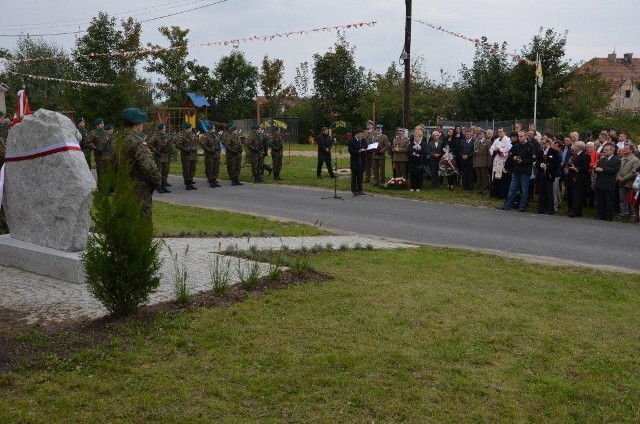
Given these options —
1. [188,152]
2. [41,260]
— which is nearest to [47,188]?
[41,260]

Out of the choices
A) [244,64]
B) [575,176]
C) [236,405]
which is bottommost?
[236,405]

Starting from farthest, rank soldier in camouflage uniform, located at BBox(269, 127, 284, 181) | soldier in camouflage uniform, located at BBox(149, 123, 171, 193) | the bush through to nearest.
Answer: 1. soldier in camouflage uniform, located at BBox(269, 127, 284, 181)
2. soldier in camouflage uniform, located at BBox(149, 123, 171, 193)
3. the bush

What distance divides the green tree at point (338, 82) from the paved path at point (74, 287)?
38188mm

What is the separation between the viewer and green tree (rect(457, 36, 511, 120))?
36.4 meters

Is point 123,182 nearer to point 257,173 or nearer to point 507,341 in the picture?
point 507,341

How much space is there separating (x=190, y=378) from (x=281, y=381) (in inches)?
28.1

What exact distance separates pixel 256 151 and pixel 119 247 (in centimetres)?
1848

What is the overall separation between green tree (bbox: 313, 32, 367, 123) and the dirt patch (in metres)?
41.7

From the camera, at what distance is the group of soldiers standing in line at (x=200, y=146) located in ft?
71.6

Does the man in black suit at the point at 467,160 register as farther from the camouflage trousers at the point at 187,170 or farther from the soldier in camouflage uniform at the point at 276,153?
the camouflage trousers at the point at 187,170

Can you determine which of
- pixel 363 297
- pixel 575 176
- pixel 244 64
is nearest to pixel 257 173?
pixel 575 176

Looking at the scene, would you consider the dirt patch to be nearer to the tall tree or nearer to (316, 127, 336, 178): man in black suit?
(316, 127, 336, 178): man in black suit

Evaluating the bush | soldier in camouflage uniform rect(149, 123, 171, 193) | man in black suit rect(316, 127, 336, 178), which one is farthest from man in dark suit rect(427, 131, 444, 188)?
the bush

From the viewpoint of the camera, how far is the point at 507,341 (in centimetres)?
666
